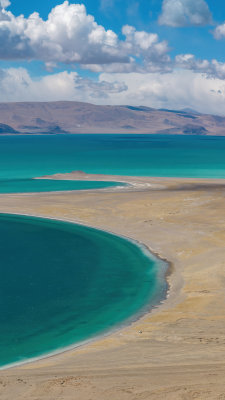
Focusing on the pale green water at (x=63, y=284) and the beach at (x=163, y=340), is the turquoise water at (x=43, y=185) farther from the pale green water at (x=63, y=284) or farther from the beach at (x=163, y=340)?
the pale green water at (x=63, y=284)

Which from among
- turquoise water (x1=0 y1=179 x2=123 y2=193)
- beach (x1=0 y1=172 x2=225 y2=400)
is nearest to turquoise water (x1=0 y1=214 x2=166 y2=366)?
beach (x1=0 y1=172 x2=225 y2=400)

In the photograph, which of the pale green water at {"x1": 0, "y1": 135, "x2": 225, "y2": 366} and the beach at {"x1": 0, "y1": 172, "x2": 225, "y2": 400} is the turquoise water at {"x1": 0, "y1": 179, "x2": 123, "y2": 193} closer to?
the beach at {"x1": 0, "y1": 172, "x2": 225, "y2": 400}

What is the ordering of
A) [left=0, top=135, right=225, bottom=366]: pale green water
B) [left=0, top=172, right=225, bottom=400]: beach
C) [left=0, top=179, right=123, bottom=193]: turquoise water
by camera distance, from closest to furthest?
[left=0, top=172, right=225, bottom=400]: beach, [left=0, top=135, right=225, bottom=366]: pale green water, [left=0, top=179, right=123, bottom=193]: turquoise water

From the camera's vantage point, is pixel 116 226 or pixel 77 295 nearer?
pixel 77 295

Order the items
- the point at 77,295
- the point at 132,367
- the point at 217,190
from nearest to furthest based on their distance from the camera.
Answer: the point at 132,367 → the point at 77,295 → the point at 217,190

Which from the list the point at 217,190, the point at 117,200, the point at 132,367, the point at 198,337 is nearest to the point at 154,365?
the point at 132,367

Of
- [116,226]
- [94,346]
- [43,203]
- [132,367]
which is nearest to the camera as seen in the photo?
[132,367]

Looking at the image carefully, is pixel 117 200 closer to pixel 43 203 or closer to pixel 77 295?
pixel 43 203

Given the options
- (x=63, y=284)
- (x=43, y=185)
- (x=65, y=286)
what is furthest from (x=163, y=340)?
(x=43, y=185)
